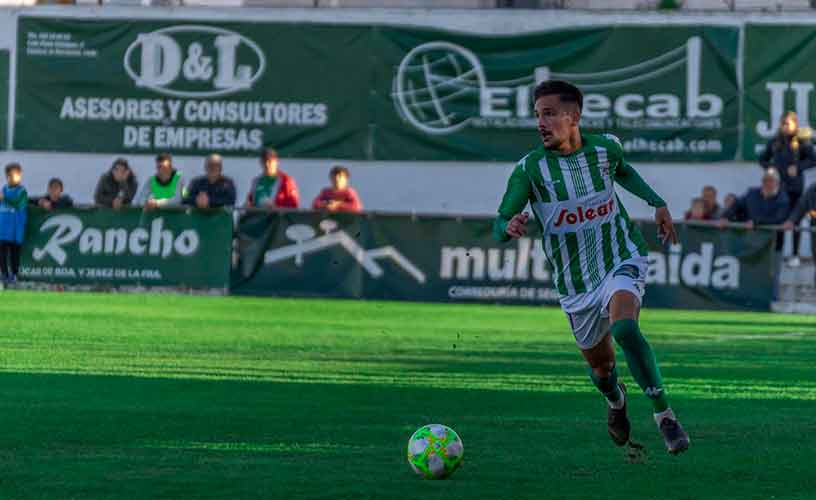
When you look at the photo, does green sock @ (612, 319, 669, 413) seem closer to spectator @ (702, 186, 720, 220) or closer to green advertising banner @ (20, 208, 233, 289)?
green advertising banner @ (20, 208, 233, 289)

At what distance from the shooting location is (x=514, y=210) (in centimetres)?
871

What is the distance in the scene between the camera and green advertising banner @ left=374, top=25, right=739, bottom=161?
30.3 m

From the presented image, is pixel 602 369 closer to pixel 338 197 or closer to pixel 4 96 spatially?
pixel 338 197

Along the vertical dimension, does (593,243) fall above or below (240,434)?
above

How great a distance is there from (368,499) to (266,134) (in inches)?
968

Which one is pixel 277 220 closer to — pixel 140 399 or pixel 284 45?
pixel 284 45

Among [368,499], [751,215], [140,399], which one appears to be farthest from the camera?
[751,215]

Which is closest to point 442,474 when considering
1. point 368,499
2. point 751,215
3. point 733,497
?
point 368,499

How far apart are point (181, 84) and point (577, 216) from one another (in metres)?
23.4

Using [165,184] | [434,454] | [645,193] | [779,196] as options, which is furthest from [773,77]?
[434,454]

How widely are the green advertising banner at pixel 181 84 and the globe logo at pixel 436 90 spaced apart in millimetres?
793

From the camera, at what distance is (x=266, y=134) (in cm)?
3139

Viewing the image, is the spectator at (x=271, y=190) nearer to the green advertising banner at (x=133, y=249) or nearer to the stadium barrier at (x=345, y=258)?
the stadium barrier at (x=345, y=258)

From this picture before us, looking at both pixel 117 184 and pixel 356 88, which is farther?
pixel 356 88
